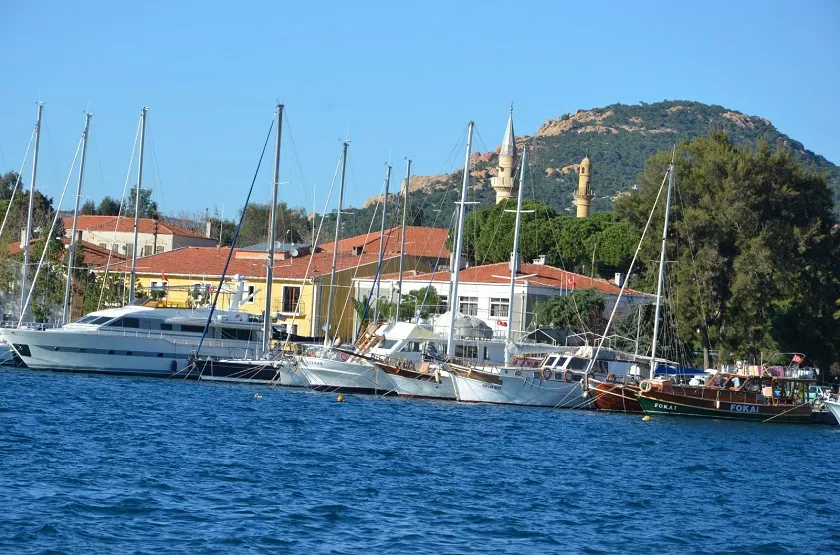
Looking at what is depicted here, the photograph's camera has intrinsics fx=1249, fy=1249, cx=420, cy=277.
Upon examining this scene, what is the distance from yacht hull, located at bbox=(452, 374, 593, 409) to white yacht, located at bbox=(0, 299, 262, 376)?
1119 centimetres

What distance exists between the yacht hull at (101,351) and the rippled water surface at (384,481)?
7.58 m

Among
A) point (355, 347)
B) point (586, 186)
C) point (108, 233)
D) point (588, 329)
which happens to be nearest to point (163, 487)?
Answer: point (355, 347)

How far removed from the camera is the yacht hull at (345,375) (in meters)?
48.4

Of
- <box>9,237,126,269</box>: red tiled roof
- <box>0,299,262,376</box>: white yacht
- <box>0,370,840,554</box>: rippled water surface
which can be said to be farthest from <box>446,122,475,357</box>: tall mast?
<box>9,237,126,269</box>: red tiled roof

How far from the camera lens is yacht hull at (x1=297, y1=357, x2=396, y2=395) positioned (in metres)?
48.4

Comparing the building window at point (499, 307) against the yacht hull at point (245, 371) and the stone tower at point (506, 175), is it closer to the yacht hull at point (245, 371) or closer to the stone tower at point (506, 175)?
the yacht hull at point (245, 371)

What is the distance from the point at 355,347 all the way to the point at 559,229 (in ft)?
111

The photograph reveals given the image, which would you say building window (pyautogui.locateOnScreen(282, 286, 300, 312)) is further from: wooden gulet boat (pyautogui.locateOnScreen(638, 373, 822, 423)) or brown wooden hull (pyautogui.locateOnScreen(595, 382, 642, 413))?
wooden gulet boat (pyautogui.locateOnScreen(638, 373, 822, 423))

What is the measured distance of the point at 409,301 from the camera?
63906mm

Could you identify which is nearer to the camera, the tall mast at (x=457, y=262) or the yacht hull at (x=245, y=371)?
the tall mast at (x=457, y=262)

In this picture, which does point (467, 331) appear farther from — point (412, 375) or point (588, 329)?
point (588, 329)

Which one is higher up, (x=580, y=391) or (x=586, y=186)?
(x=586, y=186)

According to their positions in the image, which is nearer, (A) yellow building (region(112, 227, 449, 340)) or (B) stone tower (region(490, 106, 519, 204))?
(A) yellow building (region(112, 227, 449, 340))

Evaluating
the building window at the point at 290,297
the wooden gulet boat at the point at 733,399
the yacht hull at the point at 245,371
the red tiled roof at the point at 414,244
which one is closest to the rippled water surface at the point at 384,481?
the wooden gulet boat at the point at 733,399
